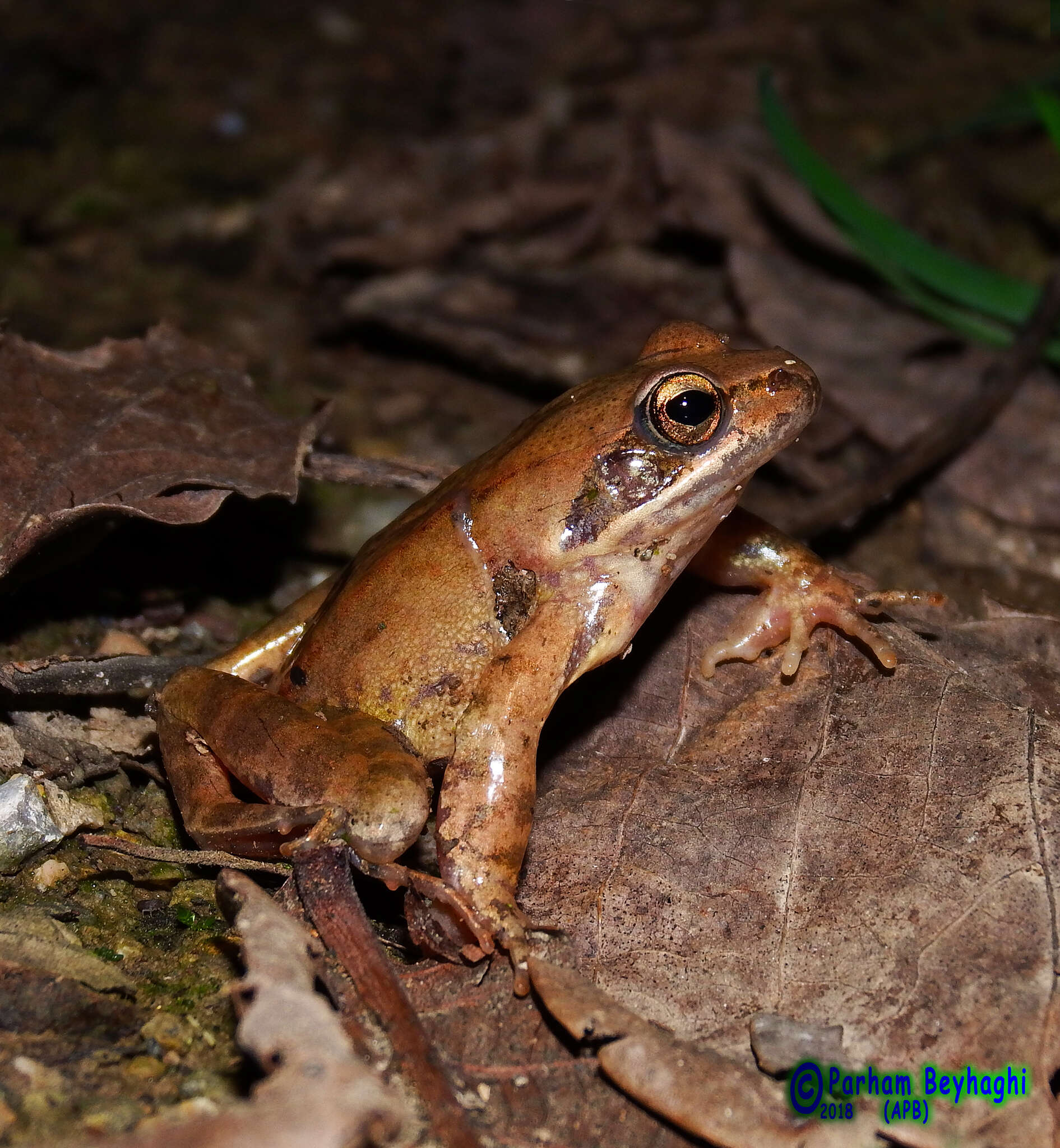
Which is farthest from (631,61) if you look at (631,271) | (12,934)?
(12,934)

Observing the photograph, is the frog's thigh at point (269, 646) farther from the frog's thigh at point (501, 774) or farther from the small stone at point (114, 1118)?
the small stone at point (114, 1118)

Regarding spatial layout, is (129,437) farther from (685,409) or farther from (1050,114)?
(1050,114)

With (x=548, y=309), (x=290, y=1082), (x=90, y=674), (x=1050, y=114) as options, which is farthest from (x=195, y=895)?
(x=1050, y=114)

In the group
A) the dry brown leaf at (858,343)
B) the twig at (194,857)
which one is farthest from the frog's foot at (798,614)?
the dry brown leaf at (858,343)

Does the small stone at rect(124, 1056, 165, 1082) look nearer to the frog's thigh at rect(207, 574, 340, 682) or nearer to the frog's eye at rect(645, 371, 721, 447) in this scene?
the frog's thigh at rect(207, 574, 340, 682)

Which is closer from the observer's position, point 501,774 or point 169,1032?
point 169,1032

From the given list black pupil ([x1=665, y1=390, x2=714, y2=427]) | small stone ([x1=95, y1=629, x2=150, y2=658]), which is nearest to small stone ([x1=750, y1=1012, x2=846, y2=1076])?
black pupil ([x1=665, y1=390, x2=714, y2=427])

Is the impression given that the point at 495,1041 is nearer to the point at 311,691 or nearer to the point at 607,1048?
the point at 607,1048
